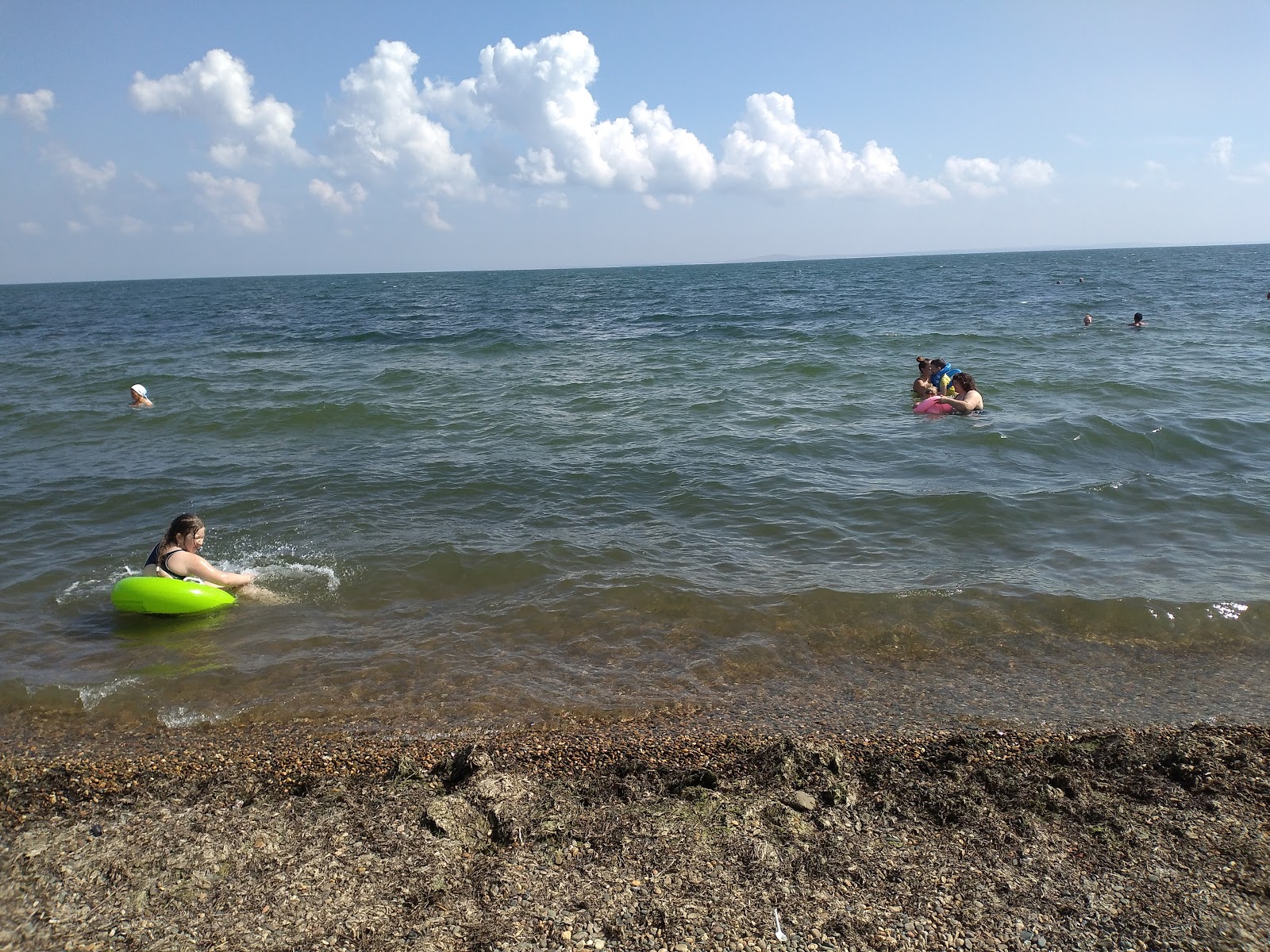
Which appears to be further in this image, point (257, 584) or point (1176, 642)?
point (257, 584)

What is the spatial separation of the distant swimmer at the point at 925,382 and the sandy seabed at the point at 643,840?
1173 centimetres

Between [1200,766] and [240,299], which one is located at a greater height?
[240,299]

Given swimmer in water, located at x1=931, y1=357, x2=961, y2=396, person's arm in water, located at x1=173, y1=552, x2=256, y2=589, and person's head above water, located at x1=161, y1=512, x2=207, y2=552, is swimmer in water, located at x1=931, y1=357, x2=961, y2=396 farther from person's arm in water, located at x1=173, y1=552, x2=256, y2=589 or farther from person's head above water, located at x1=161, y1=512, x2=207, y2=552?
person's head above water, located at x1=161, y1=512, x2=207, y2=552

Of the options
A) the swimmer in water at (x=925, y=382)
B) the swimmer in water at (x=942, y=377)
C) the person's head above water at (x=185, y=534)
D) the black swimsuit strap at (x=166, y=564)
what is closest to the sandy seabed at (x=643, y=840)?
the black swimsuit strap at (x=166, y=564)

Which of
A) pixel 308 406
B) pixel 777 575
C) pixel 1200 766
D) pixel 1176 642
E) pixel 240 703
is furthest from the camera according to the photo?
pixel 308 406

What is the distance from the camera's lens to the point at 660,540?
872 centimetres

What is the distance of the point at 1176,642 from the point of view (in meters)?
6.14

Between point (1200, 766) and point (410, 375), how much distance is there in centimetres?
2000

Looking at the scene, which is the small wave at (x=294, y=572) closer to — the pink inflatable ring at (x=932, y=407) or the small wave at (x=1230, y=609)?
the small wave at (x=1230, y=609)

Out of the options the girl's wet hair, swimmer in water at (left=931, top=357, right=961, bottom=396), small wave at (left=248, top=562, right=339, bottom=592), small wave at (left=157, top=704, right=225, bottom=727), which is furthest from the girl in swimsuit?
swimmer in water at (left=931, top=357, right=961, bottom=396)

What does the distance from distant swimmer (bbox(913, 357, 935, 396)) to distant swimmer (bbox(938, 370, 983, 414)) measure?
59 centimetres

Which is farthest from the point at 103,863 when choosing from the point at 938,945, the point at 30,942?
the point at 938,945

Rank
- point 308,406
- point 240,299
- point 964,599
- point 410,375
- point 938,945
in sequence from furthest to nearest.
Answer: point 240,299, point 410,375, point 308,406, point 964,599, point 938,945

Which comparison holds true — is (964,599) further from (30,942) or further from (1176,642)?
(30,942)
